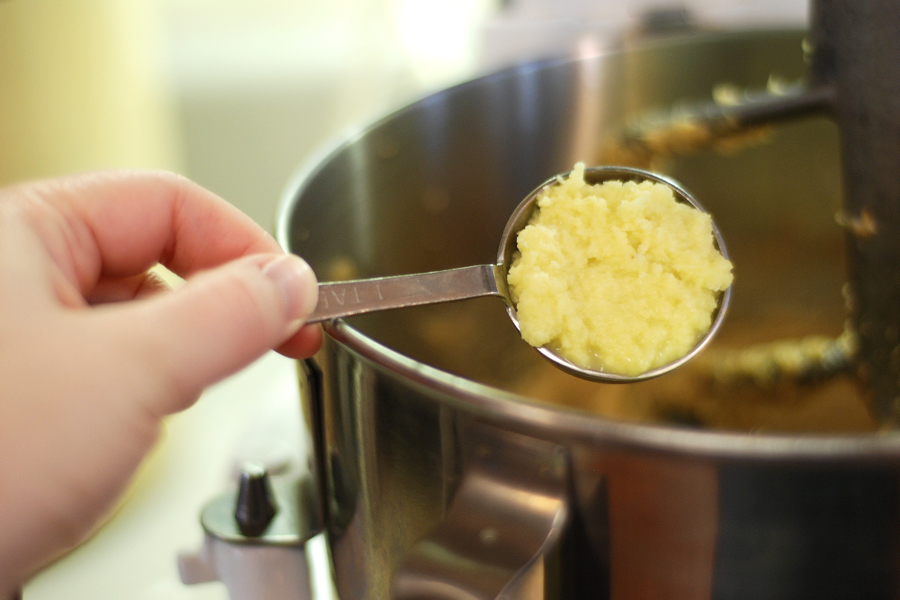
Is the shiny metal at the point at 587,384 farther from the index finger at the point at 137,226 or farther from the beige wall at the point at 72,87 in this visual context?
the beige wall at the point at 72,87

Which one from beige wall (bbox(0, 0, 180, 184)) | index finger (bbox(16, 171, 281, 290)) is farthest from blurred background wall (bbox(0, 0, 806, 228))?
index finger (bbox(16, 171, 281, 290))

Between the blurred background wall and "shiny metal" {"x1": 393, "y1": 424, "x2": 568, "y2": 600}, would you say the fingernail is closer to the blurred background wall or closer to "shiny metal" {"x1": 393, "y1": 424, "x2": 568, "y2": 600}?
"shiny metal" {"x1": 393, "y1": 424, "x2": 568, "y2": 600}

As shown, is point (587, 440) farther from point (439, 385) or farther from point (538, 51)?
point (538, 51)

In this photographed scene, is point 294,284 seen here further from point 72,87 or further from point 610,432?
point 72,87

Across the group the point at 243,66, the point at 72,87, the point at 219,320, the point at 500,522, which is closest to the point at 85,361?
the point at 219,320

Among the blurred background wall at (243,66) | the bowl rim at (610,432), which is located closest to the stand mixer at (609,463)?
the bowl rim at (610,432)

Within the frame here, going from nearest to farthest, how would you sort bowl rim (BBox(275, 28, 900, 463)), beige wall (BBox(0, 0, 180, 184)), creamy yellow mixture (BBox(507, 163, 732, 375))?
1. bowl rim (BBox(275, 28, 900, 463))
2. creamy yellow mixture (BBox(507, 163, 732, 375))
3. beige wall (BBox(0, 0, 180, 184))

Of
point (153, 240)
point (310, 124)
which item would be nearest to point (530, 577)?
point (153, 240)
